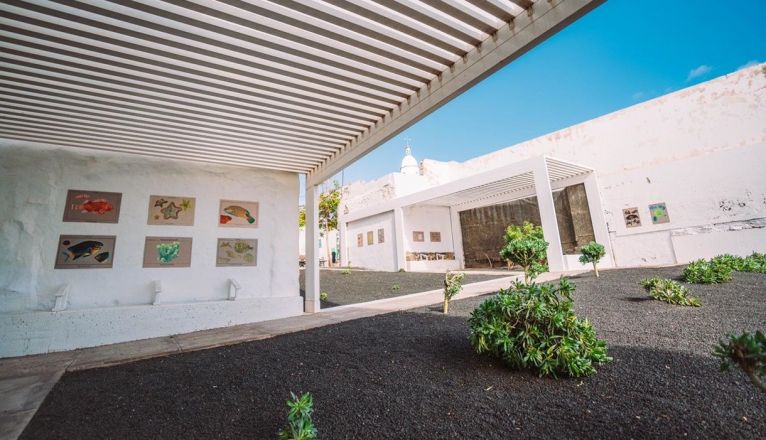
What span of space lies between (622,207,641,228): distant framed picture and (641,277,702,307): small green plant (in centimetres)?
863

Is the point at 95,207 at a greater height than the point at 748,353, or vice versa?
the point at 95,207

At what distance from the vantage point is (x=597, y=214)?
42.2ft

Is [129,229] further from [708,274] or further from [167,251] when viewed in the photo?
[708,274]

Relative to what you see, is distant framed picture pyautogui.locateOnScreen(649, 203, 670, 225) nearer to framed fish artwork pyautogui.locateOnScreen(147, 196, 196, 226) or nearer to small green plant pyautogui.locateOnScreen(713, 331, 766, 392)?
small green plant pyautogui.locateOnScreen(713, 331, 766, 392)

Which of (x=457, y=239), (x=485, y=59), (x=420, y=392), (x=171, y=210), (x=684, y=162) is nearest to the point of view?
(x=420, y=392)

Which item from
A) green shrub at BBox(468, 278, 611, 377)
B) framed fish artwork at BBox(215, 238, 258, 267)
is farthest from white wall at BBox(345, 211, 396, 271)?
green shrub at BBox(468, 278, 611, 377)

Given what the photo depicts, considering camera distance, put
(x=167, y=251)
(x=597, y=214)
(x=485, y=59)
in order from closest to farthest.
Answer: (x=485, y=59)
(x=167, y=251)
(x=597, y=214)

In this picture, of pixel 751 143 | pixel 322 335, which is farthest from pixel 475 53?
pixel 751 143

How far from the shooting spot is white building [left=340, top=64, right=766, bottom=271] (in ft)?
33.4

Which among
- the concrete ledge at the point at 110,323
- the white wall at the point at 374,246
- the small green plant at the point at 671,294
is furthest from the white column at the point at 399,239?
the small green plant at the point at 671,294

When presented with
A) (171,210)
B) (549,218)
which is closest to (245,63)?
(171,210)

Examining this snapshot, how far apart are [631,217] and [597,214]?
114 cm

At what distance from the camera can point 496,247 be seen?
1689 centimetres

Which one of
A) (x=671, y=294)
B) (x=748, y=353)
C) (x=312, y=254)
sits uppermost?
(x=312, y=254)
